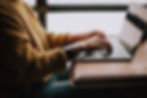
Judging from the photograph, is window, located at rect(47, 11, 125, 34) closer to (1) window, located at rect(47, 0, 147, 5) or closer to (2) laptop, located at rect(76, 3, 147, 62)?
(1) window, located at rect(47, 0, 147, 5)

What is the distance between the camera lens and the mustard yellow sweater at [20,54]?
83 cm

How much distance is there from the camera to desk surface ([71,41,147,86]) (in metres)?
0.90

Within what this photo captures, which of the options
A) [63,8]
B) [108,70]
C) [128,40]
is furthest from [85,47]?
[63,8]

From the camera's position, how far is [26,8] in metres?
1.08

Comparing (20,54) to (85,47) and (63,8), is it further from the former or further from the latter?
(63,8)

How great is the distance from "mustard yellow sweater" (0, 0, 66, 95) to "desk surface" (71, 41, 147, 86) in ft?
0.30

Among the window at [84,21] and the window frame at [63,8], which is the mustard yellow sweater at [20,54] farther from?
the window at [84,21]

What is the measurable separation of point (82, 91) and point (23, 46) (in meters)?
0.35

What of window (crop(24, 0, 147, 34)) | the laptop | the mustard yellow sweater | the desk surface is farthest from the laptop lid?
the mustard yellow sweater

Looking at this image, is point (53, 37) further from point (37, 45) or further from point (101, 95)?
point (101, 95)

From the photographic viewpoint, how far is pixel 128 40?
3.85 ft

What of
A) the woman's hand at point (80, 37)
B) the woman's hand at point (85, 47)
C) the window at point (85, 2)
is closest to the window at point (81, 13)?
the window at point (85, 2)

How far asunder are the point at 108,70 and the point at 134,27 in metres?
0.34

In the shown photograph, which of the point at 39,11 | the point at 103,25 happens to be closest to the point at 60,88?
the point at 39,11
